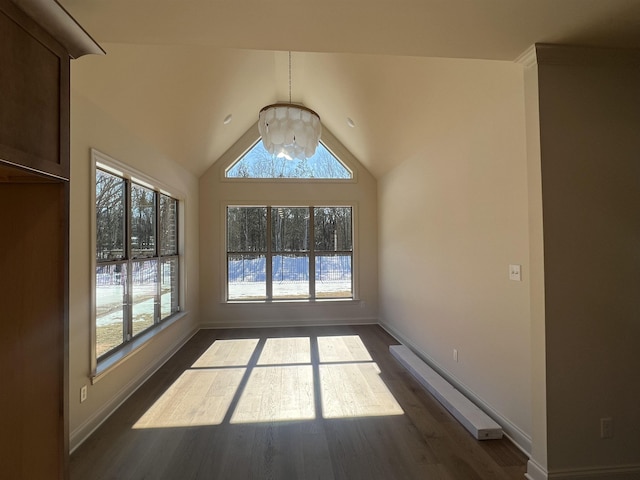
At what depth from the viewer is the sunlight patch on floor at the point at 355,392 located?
2641mm

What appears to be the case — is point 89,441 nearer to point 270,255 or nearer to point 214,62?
point 214,62

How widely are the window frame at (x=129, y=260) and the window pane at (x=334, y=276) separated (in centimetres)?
232

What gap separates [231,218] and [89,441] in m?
3.86

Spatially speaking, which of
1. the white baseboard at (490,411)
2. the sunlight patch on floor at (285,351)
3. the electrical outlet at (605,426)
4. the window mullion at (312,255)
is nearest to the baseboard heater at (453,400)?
the white baseboard at (490,411)

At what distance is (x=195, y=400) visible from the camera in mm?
2844

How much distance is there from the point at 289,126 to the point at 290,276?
316 centimetres

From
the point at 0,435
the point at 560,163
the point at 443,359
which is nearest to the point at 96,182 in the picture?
the point at 0,435

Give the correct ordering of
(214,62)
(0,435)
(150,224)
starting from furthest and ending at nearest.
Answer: (150,224) → (214,62) → (0,435)

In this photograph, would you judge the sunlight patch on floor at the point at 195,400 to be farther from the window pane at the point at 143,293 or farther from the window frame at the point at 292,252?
the window frame at the point at 292,252

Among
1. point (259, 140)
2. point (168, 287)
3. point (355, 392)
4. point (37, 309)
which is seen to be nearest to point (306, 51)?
point (37, 309)

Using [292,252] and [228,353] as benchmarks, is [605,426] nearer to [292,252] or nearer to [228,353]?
[228,353]

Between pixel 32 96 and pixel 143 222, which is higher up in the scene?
pixel 32 96

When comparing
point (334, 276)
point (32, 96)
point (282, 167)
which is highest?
point (282, 167)

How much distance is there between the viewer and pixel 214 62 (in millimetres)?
3129
